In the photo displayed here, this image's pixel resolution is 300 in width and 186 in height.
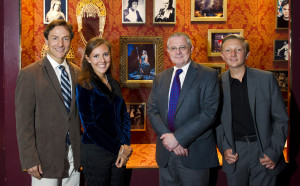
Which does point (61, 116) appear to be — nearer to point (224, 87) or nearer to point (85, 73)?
point (85, 73)

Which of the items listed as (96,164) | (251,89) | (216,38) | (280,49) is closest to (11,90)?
(96,164)

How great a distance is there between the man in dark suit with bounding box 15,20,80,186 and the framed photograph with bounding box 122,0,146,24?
73.2 inches

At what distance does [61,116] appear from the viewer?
96.0 inches

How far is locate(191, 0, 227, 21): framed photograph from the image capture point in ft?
14.1

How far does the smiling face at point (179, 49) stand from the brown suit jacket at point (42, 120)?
964 mm

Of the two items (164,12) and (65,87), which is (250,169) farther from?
(164,12)

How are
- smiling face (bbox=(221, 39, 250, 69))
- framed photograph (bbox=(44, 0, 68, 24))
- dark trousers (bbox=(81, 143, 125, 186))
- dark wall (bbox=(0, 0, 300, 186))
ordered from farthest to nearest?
1. framed photograph (bbox=(44, 0, 68, 24))
2. dark wall (bbox=(0, 0, 300, 186))
3. smiling face (bbox=(221, 39, 250, 69))
4. dark trousers (bbox=(81, 143, 125, 186))

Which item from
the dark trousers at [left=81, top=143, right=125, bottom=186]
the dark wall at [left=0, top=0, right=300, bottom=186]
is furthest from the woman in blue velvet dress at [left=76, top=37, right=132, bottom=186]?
the dark wall at [left=0, top=0, right=300, bottom=186]

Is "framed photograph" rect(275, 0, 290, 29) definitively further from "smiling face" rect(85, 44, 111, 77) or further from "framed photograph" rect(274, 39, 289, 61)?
"smiling face" rect(85, 44, 111, 77)

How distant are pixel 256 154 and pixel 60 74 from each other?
6.06 ft

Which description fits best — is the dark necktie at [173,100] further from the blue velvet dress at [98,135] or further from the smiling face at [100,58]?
the smiling face at [100,58]

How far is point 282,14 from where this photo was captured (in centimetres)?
435

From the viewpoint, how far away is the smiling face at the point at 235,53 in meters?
2.55

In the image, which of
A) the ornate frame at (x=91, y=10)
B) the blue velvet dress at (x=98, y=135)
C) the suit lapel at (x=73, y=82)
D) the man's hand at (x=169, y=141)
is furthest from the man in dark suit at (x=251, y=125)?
the ornate frame at (x=91, y=10)
